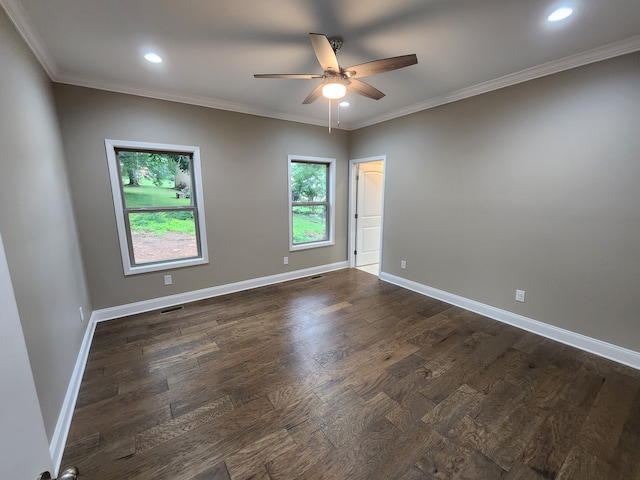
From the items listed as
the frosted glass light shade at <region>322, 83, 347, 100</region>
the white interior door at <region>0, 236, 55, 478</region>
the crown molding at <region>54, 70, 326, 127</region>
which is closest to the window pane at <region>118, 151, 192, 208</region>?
the crown molding at <region>54, 70, 326, 127</region>

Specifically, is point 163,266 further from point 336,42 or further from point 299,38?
point 336,42

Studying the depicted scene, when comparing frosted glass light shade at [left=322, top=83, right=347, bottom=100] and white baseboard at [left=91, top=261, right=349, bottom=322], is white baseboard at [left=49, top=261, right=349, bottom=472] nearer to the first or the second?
white baseboard at [left=91, top=261, right=349, bottom=322]

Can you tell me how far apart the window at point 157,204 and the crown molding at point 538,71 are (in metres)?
3.09

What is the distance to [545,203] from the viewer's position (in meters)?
2.64

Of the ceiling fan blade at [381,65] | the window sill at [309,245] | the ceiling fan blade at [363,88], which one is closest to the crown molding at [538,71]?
the ceiling fan blade at [363,88]

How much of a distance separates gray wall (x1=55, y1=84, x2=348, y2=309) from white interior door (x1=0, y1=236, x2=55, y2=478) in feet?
8.88

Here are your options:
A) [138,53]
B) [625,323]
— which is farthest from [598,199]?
[138,53]

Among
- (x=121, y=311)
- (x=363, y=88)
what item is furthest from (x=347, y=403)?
(x=121, y=311)

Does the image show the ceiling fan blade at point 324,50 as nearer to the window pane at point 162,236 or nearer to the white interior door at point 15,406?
the white interior door at point 15,406

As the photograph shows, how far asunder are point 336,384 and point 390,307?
A: 1571 millimetres

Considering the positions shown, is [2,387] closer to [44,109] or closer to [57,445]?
[57,445]

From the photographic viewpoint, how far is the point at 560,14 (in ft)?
5.79

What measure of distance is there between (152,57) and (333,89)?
162 centimetres

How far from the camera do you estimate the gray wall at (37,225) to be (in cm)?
139
